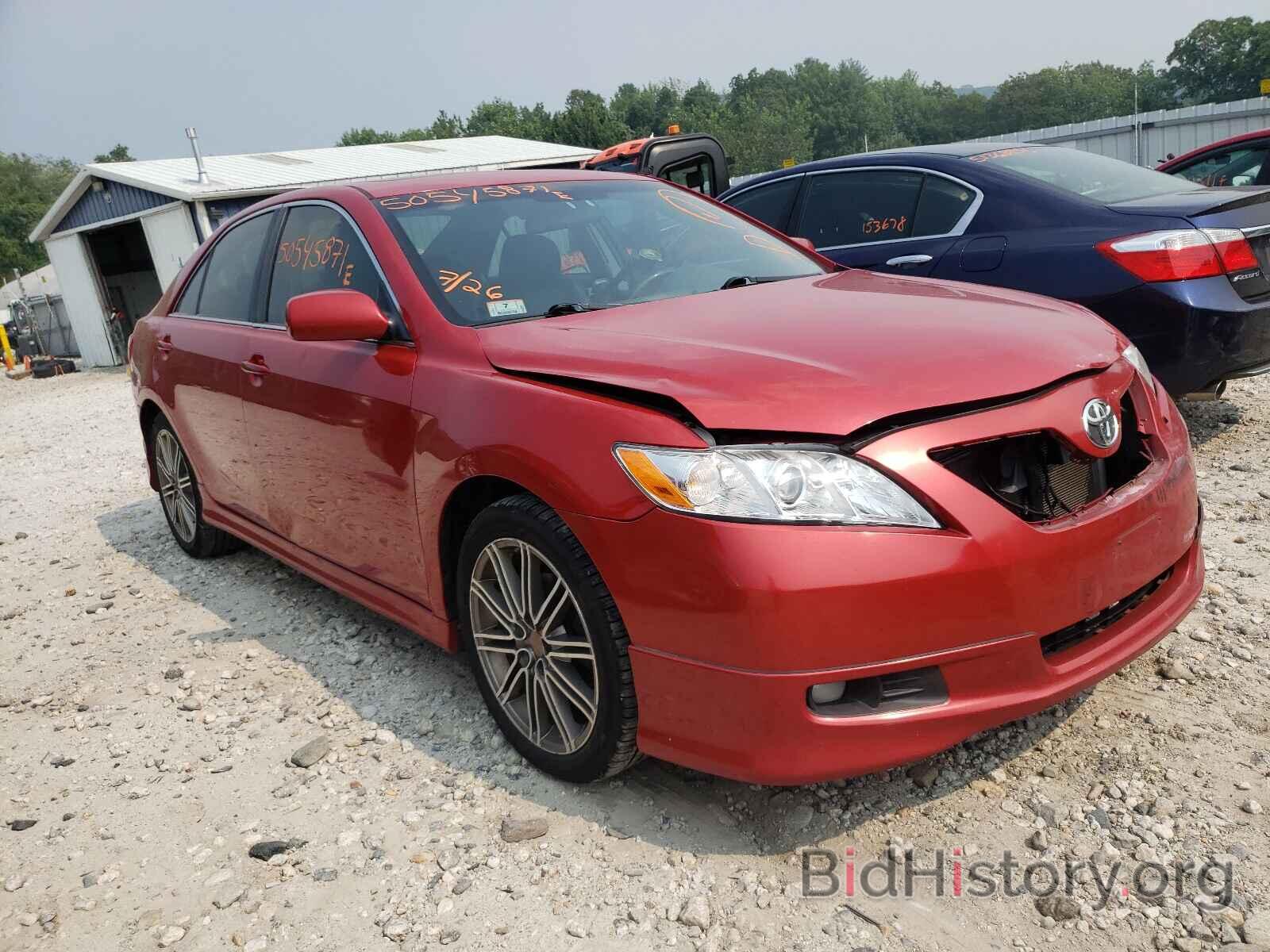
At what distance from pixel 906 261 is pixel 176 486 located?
13.1 ft

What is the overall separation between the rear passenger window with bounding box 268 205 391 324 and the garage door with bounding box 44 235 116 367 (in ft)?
72.7

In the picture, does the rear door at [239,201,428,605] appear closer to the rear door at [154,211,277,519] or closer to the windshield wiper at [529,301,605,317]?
the rear door at [154,211,277,519]

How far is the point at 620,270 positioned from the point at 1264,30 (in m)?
97.2

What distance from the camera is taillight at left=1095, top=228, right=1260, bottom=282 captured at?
4402mm

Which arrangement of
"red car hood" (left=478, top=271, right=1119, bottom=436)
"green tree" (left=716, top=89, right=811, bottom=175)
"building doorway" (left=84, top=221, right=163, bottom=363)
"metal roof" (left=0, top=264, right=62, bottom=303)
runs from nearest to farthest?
"red car hood" (left=478, top=271, right=1119, bottom=436), "building doorway" (left=84, top=221, right=163, bottom=363), "metal roof" (left=0, top=264, right=62, bottom=303), "green tree" (left=716, top=89, right=811, bottom=175)

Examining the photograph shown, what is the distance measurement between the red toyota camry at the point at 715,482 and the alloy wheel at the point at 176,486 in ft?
5.63

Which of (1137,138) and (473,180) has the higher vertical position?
(473,180)

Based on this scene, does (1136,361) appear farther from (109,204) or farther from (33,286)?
(33,286)

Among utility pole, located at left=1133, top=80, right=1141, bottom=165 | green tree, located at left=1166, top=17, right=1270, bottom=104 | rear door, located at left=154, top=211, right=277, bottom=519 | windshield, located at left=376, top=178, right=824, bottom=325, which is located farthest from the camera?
green tree, located at left=1166, top=17, right=1270, bottom=104

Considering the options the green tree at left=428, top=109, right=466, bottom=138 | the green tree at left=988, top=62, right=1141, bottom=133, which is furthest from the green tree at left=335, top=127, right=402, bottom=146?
the green tree at left=988, top=62, right=1141, bottom=133

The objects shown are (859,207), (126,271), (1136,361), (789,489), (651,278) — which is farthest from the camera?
(126,271)

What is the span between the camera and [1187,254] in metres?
4.40

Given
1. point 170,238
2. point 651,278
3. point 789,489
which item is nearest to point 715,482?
point 789,489

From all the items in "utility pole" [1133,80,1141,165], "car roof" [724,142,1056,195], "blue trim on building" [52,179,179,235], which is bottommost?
"utility pole" [1133,80,1141,165]
